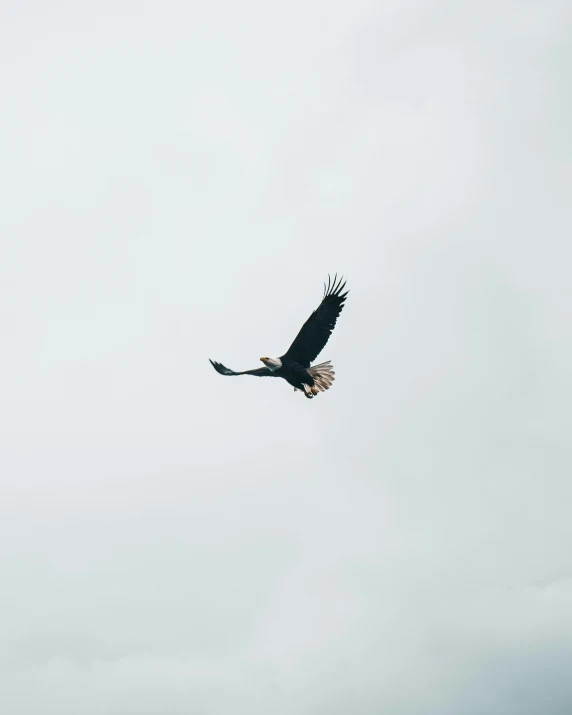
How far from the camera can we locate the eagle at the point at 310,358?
45344 millimetres

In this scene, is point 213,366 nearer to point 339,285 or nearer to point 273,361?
point 273,361

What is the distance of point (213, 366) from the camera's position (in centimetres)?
4794

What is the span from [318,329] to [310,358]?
1.34 metres

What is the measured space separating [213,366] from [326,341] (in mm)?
4118

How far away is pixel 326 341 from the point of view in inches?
1827

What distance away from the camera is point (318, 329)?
151ft

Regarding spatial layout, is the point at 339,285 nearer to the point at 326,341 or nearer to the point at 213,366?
the point at 326,341

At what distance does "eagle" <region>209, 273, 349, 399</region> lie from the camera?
1785 inches

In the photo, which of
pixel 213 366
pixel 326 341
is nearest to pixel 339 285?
pixel 326 341

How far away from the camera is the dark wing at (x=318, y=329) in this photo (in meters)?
45.2

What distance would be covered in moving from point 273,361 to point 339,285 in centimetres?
340

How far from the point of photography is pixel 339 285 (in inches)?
1778

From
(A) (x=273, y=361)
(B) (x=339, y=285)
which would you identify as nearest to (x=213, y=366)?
(A) (x=273, y=361)

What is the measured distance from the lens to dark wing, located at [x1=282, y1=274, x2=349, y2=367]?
45.2 metres
